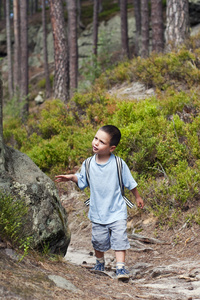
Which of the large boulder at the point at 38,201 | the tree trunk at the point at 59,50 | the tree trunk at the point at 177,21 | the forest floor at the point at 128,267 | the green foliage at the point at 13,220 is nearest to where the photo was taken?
the forest floor at the point at 128,267

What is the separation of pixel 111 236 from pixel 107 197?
448 mm

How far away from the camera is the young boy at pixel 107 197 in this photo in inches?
143

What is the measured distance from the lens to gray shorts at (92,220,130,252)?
3.57 meters

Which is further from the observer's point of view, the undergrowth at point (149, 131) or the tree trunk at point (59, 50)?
the tree trunk at point (59, 50)

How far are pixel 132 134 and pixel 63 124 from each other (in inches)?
118

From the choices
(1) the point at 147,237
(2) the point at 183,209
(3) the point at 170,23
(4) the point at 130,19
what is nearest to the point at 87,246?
(1) the point at 147,237

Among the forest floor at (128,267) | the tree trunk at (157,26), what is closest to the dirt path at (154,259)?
the forest floor at (128,267)

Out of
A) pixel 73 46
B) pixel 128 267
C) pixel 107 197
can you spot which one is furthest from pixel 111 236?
pixel 73 46

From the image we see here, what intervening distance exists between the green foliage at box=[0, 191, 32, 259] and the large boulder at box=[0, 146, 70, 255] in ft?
0.43

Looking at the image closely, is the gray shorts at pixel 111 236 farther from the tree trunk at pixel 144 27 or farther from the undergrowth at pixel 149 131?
the tree trunk at pixel 144 27

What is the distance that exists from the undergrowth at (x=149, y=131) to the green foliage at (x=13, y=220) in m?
2.53

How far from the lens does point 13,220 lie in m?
3.07

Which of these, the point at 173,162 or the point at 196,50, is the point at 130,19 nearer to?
the point at 196,50

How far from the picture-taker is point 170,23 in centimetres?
1022
